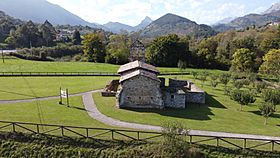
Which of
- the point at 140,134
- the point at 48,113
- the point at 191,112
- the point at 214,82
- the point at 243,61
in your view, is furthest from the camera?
the point at 243,61

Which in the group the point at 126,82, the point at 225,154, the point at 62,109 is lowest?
the point at 225,154

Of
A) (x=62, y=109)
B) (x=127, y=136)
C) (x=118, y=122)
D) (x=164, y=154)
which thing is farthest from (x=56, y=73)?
(x=164, y=154)

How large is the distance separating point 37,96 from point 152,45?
47.1 m

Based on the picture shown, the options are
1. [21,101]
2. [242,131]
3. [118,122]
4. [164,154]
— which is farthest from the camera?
[21,101]

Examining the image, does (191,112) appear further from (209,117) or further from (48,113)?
(48,113)

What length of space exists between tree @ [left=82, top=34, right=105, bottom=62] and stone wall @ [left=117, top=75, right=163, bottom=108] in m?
50.1

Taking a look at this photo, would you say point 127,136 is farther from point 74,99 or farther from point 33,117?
point 74,99

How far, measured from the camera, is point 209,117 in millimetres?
28547

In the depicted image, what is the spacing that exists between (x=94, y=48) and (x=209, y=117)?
191ft

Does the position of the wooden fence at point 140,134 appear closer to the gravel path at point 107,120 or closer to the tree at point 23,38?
the gravel path at point 107,120

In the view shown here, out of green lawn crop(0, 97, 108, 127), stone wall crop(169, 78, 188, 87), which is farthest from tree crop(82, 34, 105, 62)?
green lawn crop(0, 97, 108, 127)

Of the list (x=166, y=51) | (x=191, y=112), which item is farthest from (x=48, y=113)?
(x=166, y=51)

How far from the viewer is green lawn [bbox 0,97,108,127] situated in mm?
25875

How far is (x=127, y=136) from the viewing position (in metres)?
22.4
